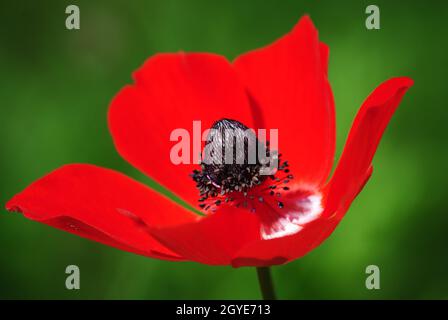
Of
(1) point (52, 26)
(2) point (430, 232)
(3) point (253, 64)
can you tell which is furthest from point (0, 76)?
(2) point (430, 232)

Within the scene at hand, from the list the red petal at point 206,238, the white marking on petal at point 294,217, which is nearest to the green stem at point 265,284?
the red petal at point 206,238


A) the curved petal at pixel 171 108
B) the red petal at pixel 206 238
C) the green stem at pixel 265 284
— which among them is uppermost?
the curved petal at pixel 171 108

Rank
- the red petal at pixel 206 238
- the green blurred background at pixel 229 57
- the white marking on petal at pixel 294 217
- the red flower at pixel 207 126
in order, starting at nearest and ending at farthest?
1. the red petal at pixel 206 238
2. the red flower at pixel 207 126
3. the white marking on petal at pixel 294 217
4. the green blurred background at pixel 229 57

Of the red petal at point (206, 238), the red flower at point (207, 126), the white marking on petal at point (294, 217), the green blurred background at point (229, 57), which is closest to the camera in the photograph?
the red petal at point (206, 238)

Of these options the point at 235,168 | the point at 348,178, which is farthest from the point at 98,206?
the point at 348,178

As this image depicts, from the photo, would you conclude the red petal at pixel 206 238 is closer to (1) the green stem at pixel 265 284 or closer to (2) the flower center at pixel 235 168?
(1) the green stem at pixel 265 284

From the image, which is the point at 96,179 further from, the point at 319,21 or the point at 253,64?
the point at 319,21

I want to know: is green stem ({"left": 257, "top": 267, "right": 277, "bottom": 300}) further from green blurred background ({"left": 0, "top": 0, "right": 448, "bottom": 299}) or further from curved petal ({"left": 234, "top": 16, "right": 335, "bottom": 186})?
green blurred background ({"left": 0, "top": 0, "right": 448, "bottom": 299})
